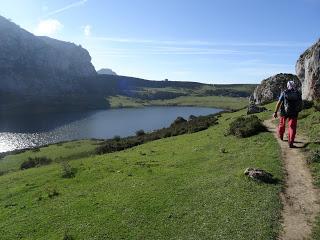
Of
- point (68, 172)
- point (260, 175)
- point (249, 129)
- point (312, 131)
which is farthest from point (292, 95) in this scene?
point (68, 172)

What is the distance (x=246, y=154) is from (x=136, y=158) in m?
11.3

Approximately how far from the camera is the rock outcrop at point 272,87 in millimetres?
73375

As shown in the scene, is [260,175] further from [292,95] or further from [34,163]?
[34,163]

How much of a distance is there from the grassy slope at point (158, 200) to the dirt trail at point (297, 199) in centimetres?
49

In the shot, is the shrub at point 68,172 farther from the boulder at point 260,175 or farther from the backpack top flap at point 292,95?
the backpack top flap at point 292,95

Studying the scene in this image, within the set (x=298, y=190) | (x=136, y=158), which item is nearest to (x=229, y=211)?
(x=298, y=190)

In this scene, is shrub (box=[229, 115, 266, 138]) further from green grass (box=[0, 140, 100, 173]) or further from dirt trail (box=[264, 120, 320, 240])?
green grass (box=[0, 140, 100, 173])

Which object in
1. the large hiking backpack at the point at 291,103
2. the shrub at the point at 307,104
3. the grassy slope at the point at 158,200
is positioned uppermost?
the large hiking backpack at the point at 291,103

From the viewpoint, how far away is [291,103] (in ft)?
92.0

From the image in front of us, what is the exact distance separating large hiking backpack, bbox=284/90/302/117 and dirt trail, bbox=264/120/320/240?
8.73ft

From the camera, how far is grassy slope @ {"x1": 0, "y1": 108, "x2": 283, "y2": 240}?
704 inches

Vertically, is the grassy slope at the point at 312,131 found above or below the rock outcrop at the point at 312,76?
below

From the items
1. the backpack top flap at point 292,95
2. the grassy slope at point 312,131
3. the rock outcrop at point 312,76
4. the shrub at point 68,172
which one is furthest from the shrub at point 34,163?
the backpack top flap at point 292,95

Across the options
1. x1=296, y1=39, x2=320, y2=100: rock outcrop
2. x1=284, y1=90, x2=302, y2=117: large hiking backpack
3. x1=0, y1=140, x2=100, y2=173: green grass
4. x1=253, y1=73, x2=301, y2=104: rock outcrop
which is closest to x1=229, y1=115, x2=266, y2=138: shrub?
x1=284, y1=90, x2=302, y2=117: large hiking backpack
